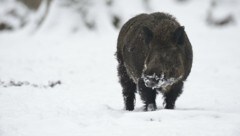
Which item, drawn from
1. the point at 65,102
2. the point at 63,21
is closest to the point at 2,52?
the point at 63,21

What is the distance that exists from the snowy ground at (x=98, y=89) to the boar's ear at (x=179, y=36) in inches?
45.0

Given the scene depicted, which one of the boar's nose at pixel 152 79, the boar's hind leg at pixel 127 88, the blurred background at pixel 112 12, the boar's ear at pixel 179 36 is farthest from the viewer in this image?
the blurred background at pixel 112 12

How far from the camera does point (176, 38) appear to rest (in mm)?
7262

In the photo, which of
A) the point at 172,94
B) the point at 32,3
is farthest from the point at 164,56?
the point at 32,3

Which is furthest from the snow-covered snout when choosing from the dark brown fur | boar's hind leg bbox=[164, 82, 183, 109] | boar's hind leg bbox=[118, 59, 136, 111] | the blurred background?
the blurred background

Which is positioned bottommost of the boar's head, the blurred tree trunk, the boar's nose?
the boar's nose

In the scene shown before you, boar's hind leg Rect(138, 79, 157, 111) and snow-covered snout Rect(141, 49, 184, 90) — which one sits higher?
snow-covered snout Rect(141, 49, 184, 90)

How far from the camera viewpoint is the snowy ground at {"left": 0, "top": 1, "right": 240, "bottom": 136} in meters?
6.28

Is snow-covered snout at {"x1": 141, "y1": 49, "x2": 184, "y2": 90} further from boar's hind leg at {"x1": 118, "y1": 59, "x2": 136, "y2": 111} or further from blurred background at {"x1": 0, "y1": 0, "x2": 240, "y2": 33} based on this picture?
blurred background at {"x1": 0, "y1": 0, "x2": 240, "y2": 33}

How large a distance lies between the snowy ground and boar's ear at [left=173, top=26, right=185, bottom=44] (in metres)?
1.14

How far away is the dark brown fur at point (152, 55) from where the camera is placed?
22.9 ft

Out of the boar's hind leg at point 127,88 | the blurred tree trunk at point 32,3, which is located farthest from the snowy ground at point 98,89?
the blurred tree trunk at point 32,3

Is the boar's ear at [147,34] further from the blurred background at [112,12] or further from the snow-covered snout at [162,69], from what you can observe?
the blurred background at [112,12]

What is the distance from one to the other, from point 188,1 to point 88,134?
81.3 ft
